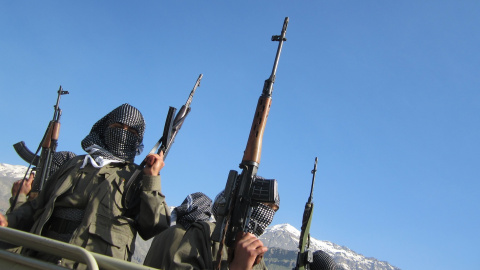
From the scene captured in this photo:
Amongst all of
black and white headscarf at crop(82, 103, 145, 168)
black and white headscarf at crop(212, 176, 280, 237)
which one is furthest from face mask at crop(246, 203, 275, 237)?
black and white headscarf at crop(82, 103, 145, 168)

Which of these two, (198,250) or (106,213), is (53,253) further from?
(106,213)

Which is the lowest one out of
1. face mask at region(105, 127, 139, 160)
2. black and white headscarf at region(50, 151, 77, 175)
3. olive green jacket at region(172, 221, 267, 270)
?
olive green jacket at region(172, 221, 267, 270)

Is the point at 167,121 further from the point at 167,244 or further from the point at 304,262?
the point at 304,262

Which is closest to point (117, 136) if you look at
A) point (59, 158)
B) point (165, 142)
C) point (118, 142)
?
point (118, 142)

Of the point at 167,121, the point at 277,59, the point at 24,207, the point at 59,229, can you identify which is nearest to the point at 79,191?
the point at 59,229

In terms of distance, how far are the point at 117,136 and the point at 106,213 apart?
128 centimetres

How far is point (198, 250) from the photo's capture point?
14.7 ft

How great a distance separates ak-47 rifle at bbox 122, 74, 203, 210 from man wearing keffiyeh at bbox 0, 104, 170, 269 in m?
0.09

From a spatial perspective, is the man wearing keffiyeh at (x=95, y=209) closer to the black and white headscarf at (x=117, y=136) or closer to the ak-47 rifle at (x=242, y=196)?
the black and white headscarf at (x=117, y=136)

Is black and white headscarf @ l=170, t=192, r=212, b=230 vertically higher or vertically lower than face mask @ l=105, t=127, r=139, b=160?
lower

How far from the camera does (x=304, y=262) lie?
8.09m

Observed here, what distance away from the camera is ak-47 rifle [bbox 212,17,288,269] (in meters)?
4.69

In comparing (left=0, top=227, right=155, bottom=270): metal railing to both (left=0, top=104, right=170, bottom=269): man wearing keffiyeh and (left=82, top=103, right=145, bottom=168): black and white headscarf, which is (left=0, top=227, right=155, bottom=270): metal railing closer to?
Result: (left=0, top=104, right=170, bottom=269): man wearing keffiyeh

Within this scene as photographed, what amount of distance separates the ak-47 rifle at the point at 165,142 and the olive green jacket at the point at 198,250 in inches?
40.0
